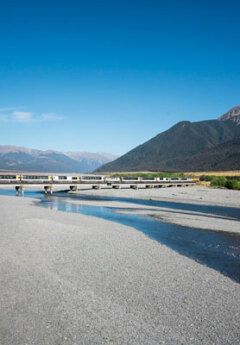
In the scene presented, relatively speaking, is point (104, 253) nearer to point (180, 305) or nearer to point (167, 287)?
point (167, 287)

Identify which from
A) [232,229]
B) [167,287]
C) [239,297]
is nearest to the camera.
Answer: [239,297]

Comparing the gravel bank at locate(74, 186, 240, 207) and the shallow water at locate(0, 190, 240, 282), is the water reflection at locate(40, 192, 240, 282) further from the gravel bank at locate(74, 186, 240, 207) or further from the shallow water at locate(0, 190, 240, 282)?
the gravel bank at locate(74, 186, 240, 207)

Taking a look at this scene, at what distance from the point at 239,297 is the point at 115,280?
4212 millimetres

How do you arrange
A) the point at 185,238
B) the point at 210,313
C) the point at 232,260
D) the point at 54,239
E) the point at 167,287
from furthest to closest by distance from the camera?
the point at 185,238, the point at 54,239, the point at 232,260, the point at 167,287, the point at 210,313

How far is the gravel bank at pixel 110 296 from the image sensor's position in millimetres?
6625

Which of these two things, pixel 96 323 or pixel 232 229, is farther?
pixel 232 229

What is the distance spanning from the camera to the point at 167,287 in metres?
9.30

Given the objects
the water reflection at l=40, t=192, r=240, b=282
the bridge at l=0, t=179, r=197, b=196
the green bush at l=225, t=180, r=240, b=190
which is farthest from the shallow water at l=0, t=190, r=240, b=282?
the green bush at l=225, t=180, r=240, b=190

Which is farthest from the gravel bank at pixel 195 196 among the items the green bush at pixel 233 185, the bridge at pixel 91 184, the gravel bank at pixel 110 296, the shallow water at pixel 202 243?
the gravel bank at pixel 110 296

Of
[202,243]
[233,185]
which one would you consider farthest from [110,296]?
[233,185]

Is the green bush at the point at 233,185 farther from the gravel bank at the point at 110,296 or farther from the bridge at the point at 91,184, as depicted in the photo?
the gravel bank at the point at 110,296

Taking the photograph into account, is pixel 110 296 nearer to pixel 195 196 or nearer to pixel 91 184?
pixel 195 196

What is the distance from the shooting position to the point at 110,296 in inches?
337

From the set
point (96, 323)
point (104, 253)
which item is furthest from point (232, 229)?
point (96, 323)
